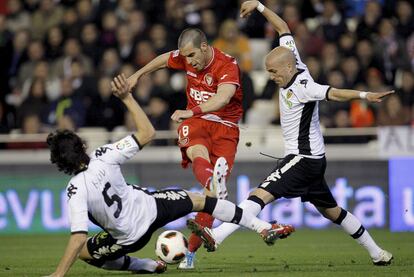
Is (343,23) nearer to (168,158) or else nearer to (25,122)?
(168,158)

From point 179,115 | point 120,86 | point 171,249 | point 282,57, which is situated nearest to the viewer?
point 120,86

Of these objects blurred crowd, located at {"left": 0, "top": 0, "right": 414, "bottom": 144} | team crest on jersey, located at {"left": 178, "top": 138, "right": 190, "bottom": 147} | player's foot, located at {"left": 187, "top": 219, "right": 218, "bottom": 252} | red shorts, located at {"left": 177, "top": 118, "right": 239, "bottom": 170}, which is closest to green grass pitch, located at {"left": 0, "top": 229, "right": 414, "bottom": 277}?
Result: player's foot, located at {"left": 187, "top": 219, "right": 218, "bottom": 252}

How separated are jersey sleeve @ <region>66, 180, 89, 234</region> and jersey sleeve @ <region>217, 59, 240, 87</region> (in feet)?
8.80

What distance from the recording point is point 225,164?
12203mm

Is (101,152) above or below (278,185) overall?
above

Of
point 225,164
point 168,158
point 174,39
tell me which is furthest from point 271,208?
point 225,164

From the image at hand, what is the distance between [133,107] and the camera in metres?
10.2

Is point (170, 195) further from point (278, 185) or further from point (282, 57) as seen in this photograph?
point (282, 57)

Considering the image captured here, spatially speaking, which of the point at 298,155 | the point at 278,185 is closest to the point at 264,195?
the point at 278,185

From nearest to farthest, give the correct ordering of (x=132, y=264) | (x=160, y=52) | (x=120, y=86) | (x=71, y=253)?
(x=71, y=253)
(x=120, y=86)
(x=132, y=264)
(x=160, y=52)

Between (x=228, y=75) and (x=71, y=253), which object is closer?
(x=71, y=253)

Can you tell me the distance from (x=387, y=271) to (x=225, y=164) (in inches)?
87.2

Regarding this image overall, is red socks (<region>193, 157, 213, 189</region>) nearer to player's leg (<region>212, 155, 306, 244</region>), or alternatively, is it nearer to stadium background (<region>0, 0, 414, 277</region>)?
player's leg (<region>212, 155, 306, 244</region>)

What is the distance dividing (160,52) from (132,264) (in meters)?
10.2
